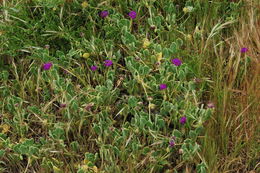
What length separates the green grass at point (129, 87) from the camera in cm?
242

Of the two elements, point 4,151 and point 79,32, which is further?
point 79,32

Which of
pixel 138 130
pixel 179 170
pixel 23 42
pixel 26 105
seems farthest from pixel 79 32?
pixel 179 170

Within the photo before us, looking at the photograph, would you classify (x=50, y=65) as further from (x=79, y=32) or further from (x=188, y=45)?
(x=188, y=45)

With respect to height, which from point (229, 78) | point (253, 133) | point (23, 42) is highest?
point (23, 42)

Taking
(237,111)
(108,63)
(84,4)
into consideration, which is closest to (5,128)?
(108,63)

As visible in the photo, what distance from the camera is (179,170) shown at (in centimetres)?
244

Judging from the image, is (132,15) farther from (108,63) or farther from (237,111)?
(237,111)

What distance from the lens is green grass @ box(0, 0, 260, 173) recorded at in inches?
95.3

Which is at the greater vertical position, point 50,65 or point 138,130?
point 50,65

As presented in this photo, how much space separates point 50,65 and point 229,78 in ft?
3.50

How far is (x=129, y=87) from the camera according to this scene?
267 centimetres

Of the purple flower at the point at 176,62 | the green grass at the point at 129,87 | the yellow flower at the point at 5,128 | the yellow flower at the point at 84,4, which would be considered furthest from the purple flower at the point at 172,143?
the yellow flower at the point at 84,4

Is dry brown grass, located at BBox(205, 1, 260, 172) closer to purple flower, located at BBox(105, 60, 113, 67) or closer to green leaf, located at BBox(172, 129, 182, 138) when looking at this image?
green leaf, located at BBox(172, 129, 182, 138)

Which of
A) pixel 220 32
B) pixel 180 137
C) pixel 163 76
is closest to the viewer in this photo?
pixel 180 137
